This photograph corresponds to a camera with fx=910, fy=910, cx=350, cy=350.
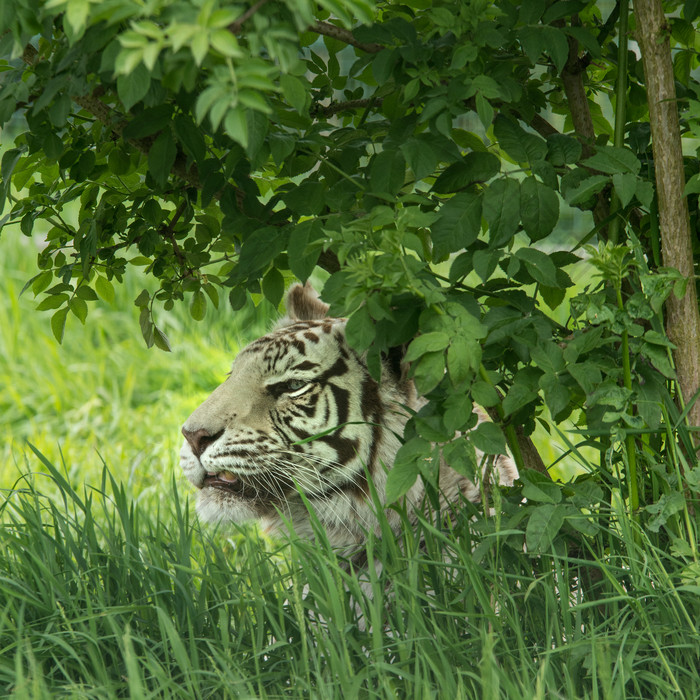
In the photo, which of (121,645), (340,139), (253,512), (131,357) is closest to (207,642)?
(121,645)

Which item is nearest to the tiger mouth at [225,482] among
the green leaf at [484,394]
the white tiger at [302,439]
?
the white tiger at [302,439]

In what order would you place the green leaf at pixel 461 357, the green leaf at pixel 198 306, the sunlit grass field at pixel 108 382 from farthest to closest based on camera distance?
1. the sunlit grass field at pixel 108 382
2. the green leaf at pixel 198 306
3. the green leaf at pixel 461 357

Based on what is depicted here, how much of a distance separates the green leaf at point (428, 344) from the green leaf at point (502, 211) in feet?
0.94

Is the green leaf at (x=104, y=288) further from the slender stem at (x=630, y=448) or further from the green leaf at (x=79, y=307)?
the slender stem at (x=630, y=448)

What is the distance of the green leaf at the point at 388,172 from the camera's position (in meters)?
1.98

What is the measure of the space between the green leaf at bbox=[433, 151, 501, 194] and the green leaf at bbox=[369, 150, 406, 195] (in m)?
0.11

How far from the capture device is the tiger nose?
7.83 ft

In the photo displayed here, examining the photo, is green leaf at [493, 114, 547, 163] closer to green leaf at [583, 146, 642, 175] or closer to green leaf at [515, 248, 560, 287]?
green leaf at [583, 146, 642, 175]

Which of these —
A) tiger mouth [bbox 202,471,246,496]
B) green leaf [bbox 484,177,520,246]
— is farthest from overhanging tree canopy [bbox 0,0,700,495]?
tiger mouth [bbox 202,471,246,496]

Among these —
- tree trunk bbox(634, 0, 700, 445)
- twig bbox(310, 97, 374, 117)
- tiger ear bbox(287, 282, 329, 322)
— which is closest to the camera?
tree trunk bbox(634, 0, 700, 445)

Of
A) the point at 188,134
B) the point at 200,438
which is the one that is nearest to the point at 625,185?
the point at 188,134

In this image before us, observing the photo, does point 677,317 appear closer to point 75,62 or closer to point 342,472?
point 342,472

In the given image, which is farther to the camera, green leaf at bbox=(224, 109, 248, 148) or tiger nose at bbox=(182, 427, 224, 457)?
tiger nose at bbox=(182, 427, 224, 457)

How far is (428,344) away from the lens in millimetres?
1770
